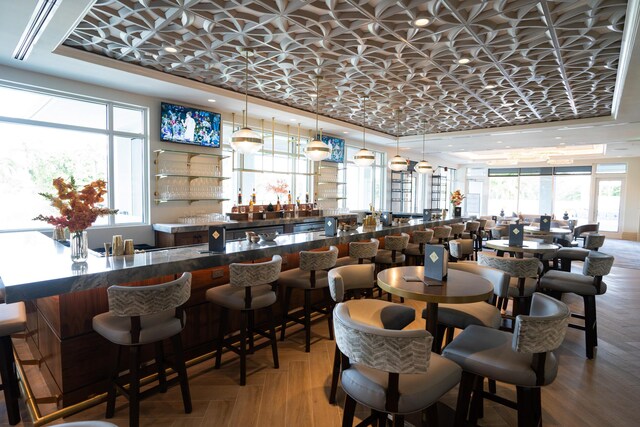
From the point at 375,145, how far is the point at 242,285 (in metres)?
9.81

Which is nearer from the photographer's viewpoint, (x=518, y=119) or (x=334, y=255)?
(x=334, y=255)

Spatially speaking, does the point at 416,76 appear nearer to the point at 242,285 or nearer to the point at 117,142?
the point at 242,285

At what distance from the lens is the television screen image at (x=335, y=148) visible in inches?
383

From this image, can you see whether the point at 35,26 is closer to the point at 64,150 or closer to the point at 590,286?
the point at 64,150

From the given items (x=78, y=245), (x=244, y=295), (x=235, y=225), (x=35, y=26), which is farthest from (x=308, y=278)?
(x=35, y=26)

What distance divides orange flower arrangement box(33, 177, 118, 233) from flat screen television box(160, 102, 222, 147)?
3882 mm

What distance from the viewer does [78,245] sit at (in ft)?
8.72

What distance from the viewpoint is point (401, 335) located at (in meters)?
1.59

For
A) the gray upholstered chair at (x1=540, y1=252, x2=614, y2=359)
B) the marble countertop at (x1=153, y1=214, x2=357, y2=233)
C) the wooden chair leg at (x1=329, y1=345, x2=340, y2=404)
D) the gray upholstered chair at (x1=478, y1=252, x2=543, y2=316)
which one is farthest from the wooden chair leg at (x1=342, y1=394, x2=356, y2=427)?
the marble countertop at (x1=153, y1=214, x2=357, y2=233)

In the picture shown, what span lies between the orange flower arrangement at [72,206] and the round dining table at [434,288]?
2317 mm

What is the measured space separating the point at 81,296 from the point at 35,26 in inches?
118

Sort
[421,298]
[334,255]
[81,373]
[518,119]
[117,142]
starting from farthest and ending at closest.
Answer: [518,119], [117,142], [334,255], [81,373], [421,298]

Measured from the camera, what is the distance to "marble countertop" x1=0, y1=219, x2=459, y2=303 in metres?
2.17

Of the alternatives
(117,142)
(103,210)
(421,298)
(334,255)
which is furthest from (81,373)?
(117,142)
